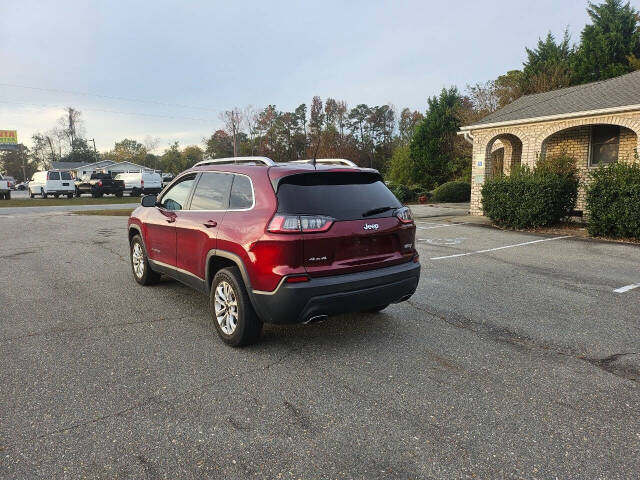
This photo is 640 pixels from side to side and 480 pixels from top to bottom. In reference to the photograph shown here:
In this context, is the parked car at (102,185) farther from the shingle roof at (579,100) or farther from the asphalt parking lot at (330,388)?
the asphalt parking lot at (330,388)

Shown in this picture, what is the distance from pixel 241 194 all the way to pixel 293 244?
895 millimetres

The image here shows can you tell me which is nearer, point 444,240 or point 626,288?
point 626,288

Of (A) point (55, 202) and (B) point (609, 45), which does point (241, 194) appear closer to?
(A) point (55, 202)

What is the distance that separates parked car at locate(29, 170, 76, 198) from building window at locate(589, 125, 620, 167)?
33.6 metres

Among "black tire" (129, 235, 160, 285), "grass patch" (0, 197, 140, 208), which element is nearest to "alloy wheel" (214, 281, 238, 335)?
"black tire" (129, 235, 160, 285)

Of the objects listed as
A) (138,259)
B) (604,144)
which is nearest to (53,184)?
(138,259)

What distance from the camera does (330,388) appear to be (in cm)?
327

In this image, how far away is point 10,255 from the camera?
891cm

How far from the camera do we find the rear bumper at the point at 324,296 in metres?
3.53

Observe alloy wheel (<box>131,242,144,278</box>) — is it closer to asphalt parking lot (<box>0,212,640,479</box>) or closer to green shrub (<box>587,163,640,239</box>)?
asphalt parking lot (<box>0,212,640,479</box>)

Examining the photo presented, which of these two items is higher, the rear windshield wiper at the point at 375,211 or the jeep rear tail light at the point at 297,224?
the rear windshield wiper at the point at 375,211

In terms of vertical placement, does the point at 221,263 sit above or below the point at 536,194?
below

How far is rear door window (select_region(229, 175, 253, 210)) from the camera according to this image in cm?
398

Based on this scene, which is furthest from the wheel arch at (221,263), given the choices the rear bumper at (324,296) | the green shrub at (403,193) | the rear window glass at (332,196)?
the green shrub at (403,193)
